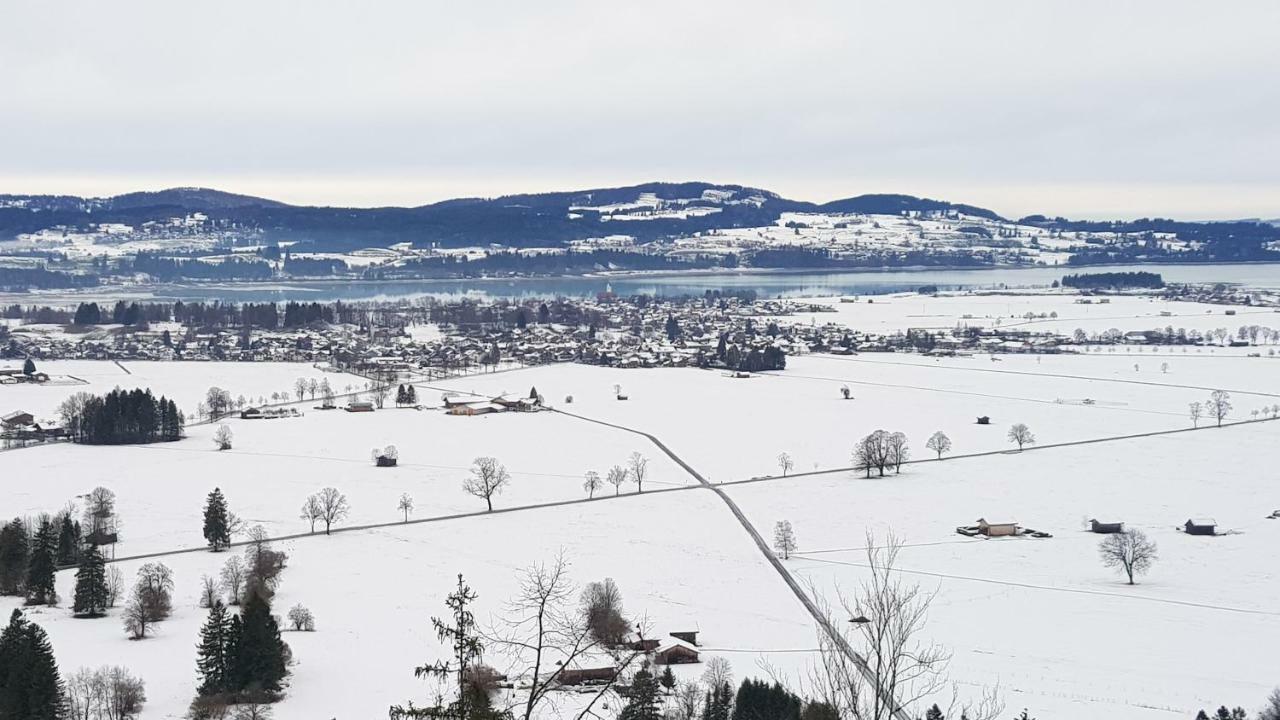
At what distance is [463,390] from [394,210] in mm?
141616

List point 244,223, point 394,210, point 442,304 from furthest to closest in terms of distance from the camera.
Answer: point 394,210, point 244,223, point 442,304

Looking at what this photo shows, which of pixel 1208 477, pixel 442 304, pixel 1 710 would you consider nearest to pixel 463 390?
pixel 1208 477

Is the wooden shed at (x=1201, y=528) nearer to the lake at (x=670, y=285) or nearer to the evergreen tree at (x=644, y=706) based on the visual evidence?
the evergreen tree at (x=644, y=706)

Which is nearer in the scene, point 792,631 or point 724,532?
point 792,631

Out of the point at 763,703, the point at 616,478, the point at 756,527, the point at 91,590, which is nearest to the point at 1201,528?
the point at 756,527

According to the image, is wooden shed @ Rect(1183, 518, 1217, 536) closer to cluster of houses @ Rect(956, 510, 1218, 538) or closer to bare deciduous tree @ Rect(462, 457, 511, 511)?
cluster of houses @ Rect(956, 510, 1218, 538)

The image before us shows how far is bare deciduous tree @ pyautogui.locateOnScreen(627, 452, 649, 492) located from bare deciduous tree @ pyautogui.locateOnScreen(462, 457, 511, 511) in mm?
2840

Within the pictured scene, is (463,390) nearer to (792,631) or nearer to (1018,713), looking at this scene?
(792,631)

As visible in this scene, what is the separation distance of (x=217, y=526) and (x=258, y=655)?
7758 mm

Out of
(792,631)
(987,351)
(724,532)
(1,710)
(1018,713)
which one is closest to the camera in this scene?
(1,710)

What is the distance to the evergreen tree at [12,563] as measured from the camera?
19.4 m

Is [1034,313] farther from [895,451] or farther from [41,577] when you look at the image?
[41,577]

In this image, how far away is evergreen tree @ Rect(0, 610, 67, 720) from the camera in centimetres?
1291

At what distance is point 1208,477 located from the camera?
89.9 feet
